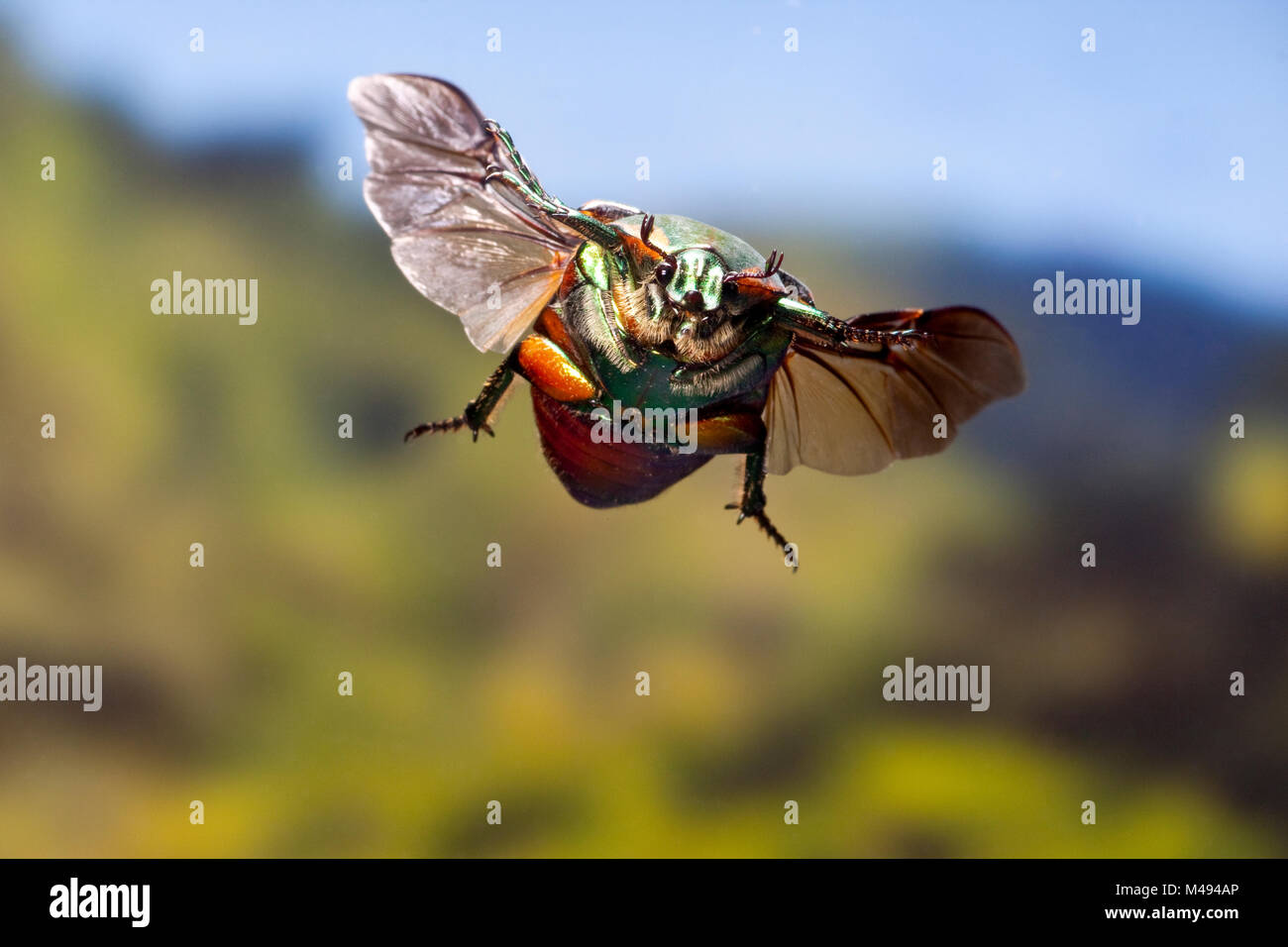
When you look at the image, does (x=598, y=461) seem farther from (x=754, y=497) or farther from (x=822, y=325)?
(x=822, y=325)

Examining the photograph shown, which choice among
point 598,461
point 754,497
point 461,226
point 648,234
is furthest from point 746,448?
point 461,226

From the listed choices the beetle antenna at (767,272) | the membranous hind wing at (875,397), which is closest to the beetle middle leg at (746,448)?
the membranous hind wing at (875,397)

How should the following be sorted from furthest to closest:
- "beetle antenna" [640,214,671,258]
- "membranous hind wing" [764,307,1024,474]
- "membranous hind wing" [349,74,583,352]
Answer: "membranous hind wing" [764,307,1024,474], "membranous hind wing" [349,74,583,352], "beetle antenna" [640,214,671,258]

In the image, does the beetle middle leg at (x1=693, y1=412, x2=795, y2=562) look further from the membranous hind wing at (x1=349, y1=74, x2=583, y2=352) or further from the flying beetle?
the membranous hind wing at (x1=349, y1=74, x2=583, y2=352)

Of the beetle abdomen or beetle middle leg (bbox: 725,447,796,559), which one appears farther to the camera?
beetle middle leg (bbox: 725,447,796,559)

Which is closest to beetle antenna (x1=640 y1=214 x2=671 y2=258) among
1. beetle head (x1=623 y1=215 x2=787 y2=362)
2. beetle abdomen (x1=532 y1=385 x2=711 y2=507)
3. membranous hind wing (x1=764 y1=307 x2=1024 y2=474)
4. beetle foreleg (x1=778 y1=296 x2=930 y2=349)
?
beetle head (x1=623 y1=215 x2=787 y2=362)

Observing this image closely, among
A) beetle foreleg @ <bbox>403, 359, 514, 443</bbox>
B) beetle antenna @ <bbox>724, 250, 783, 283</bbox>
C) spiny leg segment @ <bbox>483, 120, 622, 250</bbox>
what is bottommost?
beetle foreleg @ <bbox>403, 359, 514, 443</bbox>
